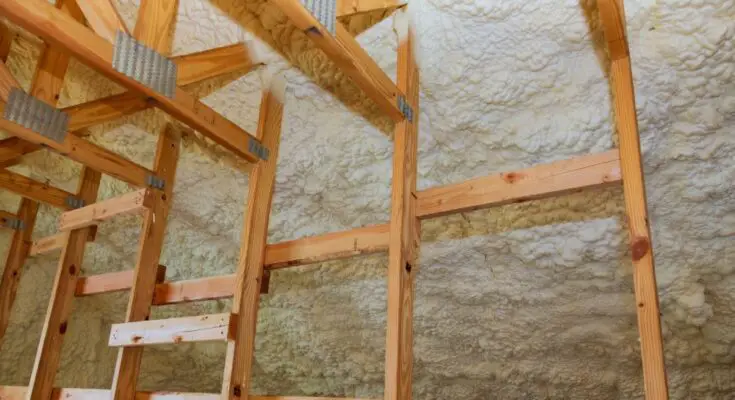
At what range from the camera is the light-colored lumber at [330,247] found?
2008 mm

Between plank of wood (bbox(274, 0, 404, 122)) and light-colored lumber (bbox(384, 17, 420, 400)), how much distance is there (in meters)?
0.10

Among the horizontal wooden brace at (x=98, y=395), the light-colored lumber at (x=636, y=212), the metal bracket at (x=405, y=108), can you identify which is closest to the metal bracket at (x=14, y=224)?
the horizontal wooden brace at (x=98, y=395)

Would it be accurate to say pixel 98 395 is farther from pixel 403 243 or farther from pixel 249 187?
Result: pixel 403 243

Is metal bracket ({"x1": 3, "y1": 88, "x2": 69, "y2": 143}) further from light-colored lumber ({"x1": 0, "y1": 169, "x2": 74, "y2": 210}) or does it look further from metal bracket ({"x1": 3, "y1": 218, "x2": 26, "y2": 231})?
metal bracket ({"x1": 3, "y1": 218, "x2": 26, "y2": 231})

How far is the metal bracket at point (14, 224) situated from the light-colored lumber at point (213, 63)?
173 centimetres

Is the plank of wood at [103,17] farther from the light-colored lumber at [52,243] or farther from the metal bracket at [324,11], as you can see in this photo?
the light-colored lumber at [52,243]

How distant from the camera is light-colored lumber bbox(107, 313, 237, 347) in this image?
2041mm

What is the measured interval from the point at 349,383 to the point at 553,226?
64.2 inches

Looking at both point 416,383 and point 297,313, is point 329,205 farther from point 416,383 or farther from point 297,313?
point 416,383

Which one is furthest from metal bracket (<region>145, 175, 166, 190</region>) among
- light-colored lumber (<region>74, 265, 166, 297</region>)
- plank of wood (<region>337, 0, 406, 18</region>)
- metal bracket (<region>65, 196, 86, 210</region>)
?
plank of wood (<region>337, 0, 406, 18</region>)

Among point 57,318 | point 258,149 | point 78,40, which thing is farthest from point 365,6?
point 57,318

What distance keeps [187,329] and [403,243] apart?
82 cm

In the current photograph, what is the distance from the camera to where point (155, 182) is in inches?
103

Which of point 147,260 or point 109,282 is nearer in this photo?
point 147,260
